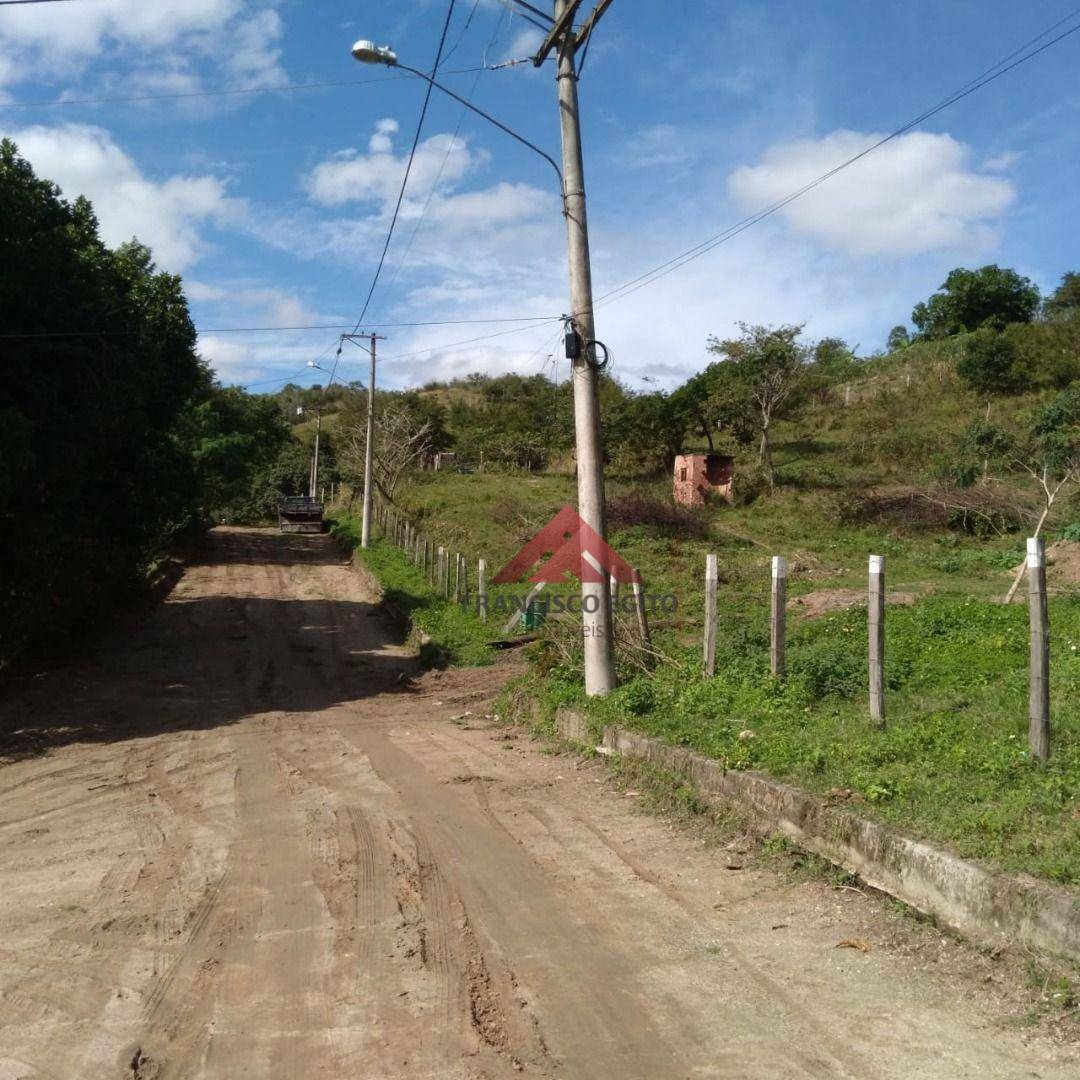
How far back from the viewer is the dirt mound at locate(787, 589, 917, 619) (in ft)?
50.8

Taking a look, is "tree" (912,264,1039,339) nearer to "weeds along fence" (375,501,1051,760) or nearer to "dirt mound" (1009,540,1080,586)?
"dirt mound" (1009,540,1080,586)

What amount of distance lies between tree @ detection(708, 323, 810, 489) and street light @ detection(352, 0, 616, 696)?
2676 cm

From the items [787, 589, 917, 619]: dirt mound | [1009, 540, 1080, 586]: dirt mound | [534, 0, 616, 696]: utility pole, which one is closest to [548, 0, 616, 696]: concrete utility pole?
[534, 0, 616, 696]: utility pole

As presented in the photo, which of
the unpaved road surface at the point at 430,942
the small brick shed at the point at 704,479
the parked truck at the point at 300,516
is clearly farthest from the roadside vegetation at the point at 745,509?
the parked truck at the point at 300,516

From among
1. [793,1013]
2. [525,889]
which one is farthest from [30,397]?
[793,1013]

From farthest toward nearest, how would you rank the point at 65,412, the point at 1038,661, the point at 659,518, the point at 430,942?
the point at 659,518 → the point at 65,412 → the point at 1038,661 → the point at 430,942

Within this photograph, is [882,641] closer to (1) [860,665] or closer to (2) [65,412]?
(1) [860,665]

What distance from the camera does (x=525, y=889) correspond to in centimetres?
582

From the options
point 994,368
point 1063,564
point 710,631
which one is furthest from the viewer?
point 994,368

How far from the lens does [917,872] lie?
5.06 m

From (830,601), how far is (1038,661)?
A: 35.3ft

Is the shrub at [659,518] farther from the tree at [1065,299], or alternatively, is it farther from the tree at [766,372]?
the tree at [1065,299]

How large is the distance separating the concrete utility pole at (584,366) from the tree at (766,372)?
26.8 meters

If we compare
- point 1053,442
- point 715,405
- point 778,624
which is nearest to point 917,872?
point 778,624
